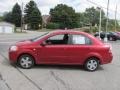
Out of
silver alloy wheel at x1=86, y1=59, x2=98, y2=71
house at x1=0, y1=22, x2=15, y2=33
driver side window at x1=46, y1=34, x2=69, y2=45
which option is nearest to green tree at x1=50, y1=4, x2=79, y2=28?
house at x1=0, y1=22, x2=15, y2=33

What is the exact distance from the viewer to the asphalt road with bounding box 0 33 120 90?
859 cm

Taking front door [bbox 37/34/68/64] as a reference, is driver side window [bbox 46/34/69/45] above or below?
above

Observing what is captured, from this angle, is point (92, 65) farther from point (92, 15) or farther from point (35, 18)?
point (92, 15)

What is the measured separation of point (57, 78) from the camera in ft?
32.0

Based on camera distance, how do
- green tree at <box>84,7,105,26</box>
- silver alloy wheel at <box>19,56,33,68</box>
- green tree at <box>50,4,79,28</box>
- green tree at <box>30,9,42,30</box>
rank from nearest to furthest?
silver alloy wheel at <box>19,56,33,68</box> → green tree at <box>30,9,42,30</box> → green tree at <box>50,4,79,28</box> → green tree at <box>84,7,105,26</box>

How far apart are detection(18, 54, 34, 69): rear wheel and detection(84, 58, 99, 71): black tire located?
6.79 feet

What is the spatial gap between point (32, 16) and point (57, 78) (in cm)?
9687

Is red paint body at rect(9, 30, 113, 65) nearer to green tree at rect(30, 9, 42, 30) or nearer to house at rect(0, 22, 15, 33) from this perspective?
house at rect(0, 22, 15, 33)

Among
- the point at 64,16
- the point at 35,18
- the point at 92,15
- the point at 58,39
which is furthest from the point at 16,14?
the point at 58,39

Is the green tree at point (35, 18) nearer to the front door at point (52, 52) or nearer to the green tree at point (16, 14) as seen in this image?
the green tree at point (16, 14)

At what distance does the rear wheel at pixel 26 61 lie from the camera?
11.2m

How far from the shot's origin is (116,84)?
930cm

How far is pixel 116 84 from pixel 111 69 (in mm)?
2810

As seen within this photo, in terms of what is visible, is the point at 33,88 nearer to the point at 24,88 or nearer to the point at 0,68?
the point at 24,88
